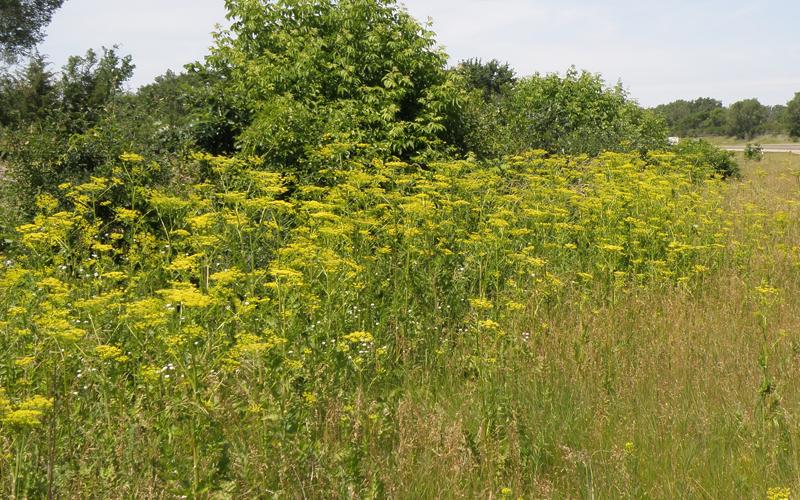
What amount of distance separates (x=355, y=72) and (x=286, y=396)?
7.33 meters

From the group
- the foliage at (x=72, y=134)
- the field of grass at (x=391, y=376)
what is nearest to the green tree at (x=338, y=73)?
the foliage at (x=72, y=134)

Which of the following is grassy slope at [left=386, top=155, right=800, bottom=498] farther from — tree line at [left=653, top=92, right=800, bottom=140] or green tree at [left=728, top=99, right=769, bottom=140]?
green tree at [left=728, top=99, right=769, bottom=140]

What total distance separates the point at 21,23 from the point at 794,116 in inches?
2216

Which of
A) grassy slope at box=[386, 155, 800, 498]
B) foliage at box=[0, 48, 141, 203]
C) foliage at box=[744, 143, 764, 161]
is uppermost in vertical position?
foliage at box=[0, 48, 141, 203]

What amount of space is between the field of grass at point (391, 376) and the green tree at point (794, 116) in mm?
58868

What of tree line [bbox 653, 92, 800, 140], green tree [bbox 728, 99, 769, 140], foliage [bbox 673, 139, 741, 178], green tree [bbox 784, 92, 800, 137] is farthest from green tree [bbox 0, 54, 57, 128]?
green tree [bbox 728, 99, 769, 140]

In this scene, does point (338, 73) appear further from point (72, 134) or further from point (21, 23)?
point (21, 23)

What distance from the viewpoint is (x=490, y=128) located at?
489 inches

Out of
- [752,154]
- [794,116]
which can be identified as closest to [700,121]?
[794,116]

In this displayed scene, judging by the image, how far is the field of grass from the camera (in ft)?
8.97

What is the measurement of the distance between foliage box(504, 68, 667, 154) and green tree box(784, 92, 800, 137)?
45.6 meters

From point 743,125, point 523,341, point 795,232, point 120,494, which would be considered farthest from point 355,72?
point 743,125

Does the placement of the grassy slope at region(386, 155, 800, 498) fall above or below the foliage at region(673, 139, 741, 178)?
below

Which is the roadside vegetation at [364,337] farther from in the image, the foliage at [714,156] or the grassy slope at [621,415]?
the foliage at [714,156]
